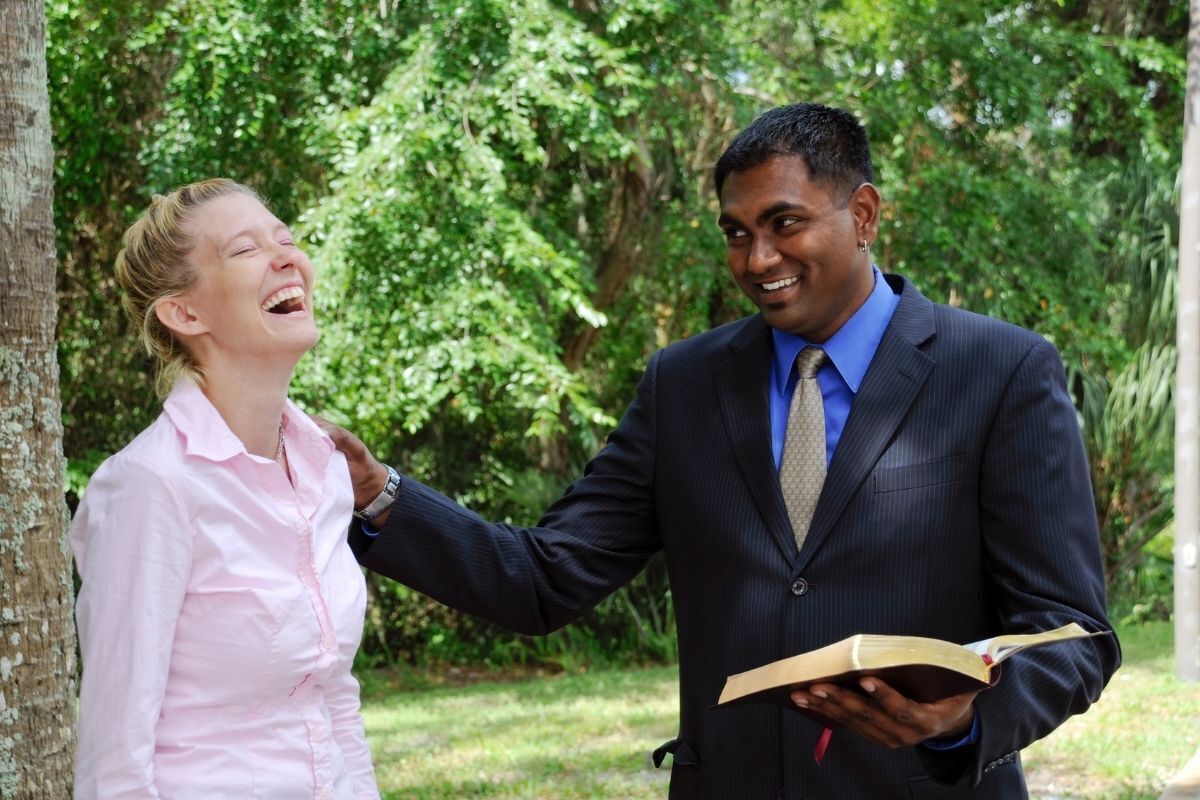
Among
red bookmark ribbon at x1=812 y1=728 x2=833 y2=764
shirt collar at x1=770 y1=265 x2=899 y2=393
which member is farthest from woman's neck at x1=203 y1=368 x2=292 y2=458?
red bookmark ribbon at x1=812 y1=728 x2=833 y2=764

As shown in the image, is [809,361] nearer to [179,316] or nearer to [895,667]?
[895,667]

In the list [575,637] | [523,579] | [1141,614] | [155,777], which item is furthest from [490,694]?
[155,777]

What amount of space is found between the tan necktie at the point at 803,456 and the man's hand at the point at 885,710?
22.0 inches

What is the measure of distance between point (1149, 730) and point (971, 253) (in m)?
3.99

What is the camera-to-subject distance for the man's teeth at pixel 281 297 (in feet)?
8.84

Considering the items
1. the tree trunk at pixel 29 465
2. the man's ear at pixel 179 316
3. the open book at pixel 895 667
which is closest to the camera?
the open book at pixel 895 667

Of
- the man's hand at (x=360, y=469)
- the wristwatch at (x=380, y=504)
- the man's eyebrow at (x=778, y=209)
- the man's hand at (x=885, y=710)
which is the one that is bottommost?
the man's hand at (x=885, y=710)

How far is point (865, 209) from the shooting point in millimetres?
3049

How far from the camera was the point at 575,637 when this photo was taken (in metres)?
12.3

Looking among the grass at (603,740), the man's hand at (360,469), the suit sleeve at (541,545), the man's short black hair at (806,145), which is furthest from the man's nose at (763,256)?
the grass at (603,740)

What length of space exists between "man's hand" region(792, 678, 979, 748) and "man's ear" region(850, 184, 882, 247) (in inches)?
43.0

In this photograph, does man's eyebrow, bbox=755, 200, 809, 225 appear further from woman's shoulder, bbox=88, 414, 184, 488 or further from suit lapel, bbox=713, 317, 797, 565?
woman's shoulder, bbox=88, 414, 184, 488

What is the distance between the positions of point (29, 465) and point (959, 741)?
93.5 inches

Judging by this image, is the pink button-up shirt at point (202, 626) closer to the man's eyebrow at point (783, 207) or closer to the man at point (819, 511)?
the man at point (819, 511)
